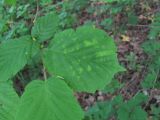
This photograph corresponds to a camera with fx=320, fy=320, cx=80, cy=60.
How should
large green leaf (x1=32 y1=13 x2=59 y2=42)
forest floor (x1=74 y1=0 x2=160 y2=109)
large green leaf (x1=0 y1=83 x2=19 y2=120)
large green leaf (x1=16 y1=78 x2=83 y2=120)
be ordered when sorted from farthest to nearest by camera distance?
forest floor (x1=74 y1=0 x2=160 y2=109) < large green leaf (x1=32 y1=13 x2=59 y2=42) < large green leaf (x1=0 y1=83 x2=19 y2=120) < large green leaf (x1=16 y1=78 x2=83 y2=120)

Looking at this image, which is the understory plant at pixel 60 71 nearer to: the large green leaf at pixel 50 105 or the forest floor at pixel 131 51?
the large green leaf at pixel 50 105

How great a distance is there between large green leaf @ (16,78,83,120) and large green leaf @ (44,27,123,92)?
0.04 metres

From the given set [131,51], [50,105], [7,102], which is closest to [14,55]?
[7,102]

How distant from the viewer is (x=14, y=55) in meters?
1.18

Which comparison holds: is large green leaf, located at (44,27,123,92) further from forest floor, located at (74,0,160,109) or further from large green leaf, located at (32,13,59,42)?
forest floor, located at (74,0,160,109)

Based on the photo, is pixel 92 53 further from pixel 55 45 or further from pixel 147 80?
pixel 147 80

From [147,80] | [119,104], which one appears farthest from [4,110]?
[147,80]

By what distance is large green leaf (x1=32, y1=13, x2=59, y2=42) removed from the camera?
4.29ft

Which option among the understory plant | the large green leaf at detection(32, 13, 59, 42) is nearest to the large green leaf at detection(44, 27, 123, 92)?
the understory plant

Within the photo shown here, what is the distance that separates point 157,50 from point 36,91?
8.69ft

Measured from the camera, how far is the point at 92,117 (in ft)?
9.46

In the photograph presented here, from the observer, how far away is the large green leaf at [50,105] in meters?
0.98

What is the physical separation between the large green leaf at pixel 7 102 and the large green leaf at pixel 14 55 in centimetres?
4

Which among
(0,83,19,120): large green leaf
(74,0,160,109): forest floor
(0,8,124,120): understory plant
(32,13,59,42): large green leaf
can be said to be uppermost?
(32,13,59,42): large green leaf
